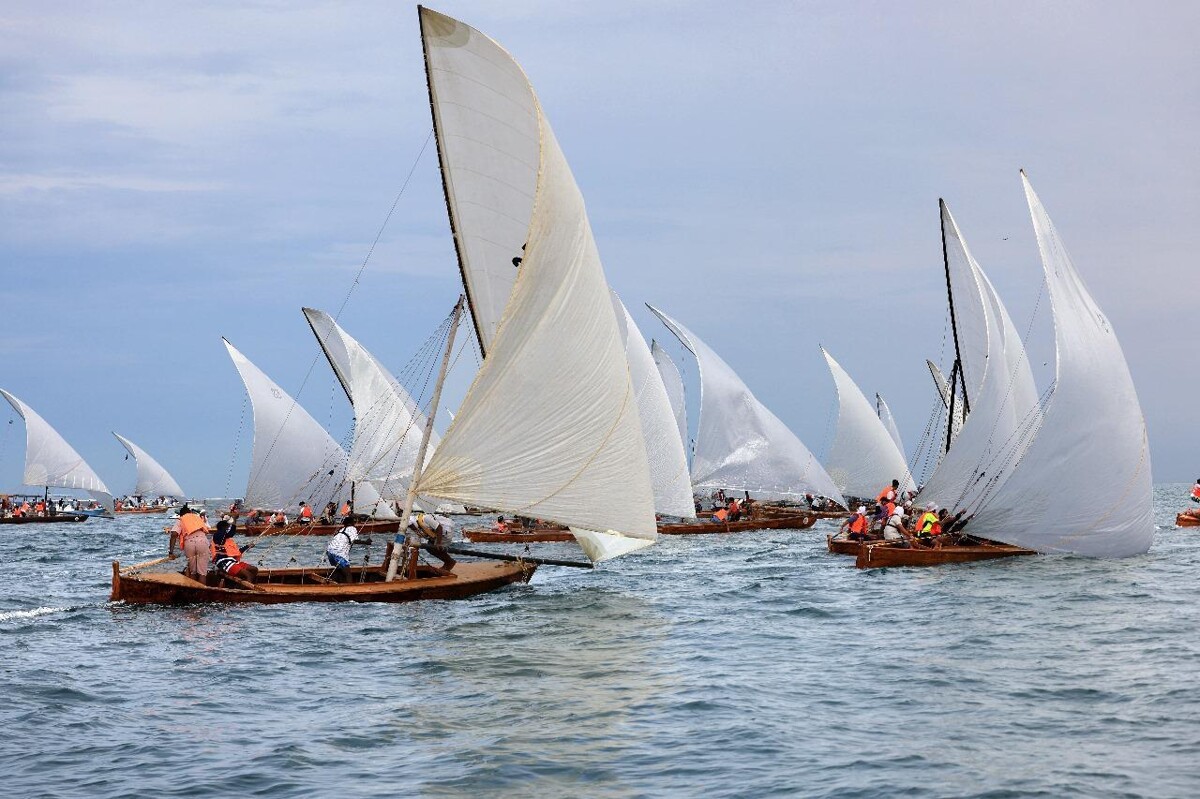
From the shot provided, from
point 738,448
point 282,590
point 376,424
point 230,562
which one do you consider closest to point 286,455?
point 376,424

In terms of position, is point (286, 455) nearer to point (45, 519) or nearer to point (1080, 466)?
point (45, 519)

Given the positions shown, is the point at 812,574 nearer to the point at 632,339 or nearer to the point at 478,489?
the point at 478,489

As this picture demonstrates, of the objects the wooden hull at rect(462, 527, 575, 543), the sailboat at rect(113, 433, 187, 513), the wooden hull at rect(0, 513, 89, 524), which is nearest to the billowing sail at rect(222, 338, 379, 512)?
the wooden hull at rect(462, 527, 575, 543)

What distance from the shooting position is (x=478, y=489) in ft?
88.3

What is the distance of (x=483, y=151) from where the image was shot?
29.5 meters

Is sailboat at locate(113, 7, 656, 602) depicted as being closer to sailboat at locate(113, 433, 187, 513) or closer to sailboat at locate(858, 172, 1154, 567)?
sailboat at locate(858, 172, 1154, 567)

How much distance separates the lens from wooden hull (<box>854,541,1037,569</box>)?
37062mm

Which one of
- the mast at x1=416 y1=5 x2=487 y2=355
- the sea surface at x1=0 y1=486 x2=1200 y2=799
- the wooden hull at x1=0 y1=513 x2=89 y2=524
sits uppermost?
the mast at x1=416 y1=5 x2=487 y2=355

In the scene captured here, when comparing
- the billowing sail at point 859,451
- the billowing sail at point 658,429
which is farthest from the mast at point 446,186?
the billowing sail at point 859,451

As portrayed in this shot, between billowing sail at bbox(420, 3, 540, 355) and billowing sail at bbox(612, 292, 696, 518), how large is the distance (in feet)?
73.6

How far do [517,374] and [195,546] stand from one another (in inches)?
293

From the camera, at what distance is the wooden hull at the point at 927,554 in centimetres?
3706

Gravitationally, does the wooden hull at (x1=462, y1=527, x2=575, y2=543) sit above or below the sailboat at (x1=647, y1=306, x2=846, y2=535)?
below

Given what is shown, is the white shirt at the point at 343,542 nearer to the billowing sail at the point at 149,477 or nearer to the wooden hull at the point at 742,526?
the wooden hull at the point at 742,526
